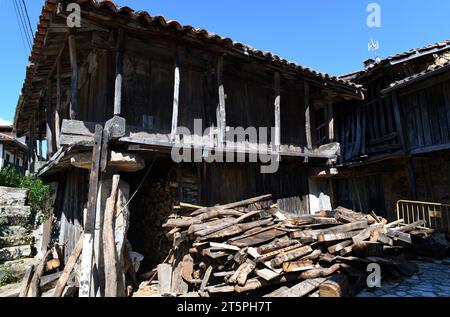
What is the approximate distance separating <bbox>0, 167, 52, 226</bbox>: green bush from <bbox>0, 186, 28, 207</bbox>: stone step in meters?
0.25

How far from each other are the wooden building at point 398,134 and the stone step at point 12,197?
1122 cm

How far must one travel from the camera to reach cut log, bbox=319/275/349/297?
12.3 ft

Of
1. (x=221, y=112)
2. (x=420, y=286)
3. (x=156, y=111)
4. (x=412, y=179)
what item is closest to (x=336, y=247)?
(x=420, y=286)

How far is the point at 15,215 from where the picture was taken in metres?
9.55

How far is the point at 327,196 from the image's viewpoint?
26.8 feet

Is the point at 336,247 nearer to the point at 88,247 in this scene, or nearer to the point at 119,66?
the point at 88,247

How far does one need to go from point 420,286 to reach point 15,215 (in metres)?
10.9

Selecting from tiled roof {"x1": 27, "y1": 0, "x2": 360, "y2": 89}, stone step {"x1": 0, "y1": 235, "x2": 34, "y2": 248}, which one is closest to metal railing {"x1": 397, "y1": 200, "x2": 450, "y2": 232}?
tiled roof {"x1": 27, "y1": 0, "x2": 360, "y2": 89}

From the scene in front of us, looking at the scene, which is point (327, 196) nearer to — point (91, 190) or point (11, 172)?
point (91, 190)

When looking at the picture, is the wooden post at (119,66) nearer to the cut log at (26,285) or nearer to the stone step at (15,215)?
the cut log at (26,285)

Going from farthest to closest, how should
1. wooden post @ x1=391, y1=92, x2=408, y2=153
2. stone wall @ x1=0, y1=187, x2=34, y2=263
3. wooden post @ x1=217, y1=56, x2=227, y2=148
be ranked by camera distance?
wooden post @ x1=391, y1=92, x2=408, y2=153
stone wall @ x1=0, y1=187, x2=34, y2=263
wooden post @ x1=217, y1=56, x2=227, y2=148

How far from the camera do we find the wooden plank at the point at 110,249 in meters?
3.97

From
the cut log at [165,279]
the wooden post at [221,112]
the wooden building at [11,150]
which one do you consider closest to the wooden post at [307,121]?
the wooden post at [221,112]

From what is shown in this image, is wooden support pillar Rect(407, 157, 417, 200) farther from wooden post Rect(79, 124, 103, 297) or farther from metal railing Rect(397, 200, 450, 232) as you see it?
wooden post Rect(79, 124, 103, 297)
